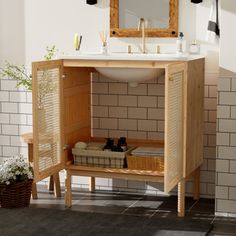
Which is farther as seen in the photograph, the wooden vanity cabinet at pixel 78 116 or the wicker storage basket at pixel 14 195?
the wicker storage basket at pixel 14 195

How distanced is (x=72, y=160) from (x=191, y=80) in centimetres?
121

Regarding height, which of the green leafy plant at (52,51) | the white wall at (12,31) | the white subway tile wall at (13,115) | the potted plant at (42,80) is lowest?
the white subway tile wall at (13,115)

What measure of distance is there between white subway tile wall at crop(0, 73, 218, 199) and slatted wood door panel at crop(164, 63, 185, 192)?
2.10ft

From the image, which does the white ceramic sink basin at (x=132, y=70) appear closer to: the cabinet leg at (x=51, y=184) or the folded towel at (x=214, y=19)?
the folded towel at (x=214, y=19)

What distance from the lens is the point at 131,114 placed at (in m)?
5.95

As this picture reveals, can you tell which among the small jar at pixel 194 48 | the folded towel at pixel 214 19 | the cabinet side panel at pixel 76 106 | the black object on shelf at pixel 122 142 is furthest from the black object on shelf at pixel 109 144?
the folded towel at pixel 214 19

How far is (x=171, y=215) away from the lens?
5.29 m

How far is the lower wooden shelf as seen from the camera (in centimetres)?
523

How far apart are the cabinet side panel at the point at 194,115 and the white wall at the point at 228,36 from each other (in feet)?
0.85

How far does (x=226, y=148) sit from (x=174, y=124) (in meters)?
0.53

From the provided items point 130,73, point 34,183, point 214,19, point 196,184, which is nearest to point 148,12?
point 214,19

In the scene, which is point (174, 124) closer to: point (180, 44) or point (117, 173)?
point (117, 173)

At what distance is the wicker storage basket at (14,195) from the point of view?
5387 mm

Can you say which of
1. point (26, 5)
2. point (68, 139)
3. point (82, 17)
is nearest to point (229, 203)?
point (68, 139)
